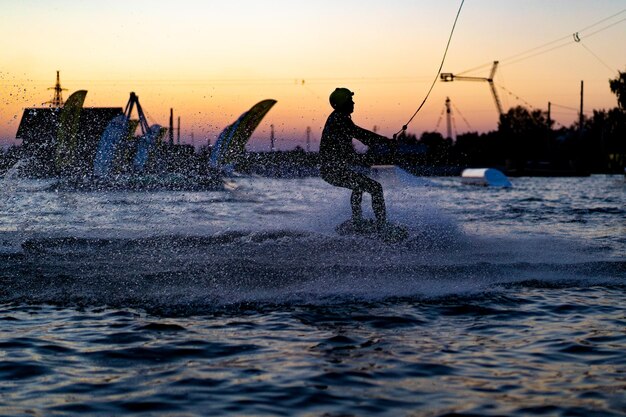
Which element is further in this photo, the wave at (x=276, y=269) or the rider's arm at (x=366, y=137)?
the rider's arm at (x=366, y=137)

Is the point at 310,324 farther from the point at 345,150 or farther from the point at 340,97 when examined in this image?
the point at 340,97

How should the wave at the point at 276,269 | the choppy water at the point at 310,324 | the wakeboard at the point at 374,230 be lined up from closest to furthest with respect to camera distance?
the choppy water at the point at 310,324, the wave at the point at 276,269, the wakeboard at the point at 374,230

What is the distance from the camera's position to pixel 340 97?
34.5 feet

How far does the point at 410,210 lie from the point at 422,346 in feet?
23.4

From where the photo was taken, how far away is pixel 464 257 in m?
9.66

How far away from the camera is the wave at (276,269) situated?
732cm

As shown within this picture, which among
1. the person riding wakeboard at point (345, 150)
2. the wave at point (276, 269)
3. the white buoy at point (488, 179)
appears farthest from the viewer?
the white buoy at point (488, 179)

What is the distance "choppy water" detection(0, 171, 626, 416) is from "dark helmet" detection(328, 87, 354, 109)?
1755 mm

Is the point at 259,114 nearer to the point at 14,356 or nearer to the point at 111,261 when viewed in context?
the point at 111,261

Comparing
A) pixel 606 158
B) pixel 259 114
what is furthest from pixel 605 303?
pixel 606 158

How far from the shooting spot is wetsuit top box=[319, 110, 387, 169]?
34.3 feet

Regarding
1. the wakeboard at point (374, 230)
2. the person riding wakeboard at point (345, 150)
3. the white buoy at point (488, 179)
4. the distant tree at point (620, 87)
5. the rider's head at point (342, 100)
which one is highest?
the distant tree at point (620, 87)

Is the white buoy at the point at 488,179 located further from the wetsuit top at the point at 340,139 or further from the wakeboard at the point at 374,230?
the wetsuit top at the point at 340,139

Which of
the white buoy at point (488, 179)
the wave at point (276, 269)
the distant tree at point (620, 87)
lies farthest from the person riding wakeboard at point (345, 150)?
the distant tree at point (620, 87)
